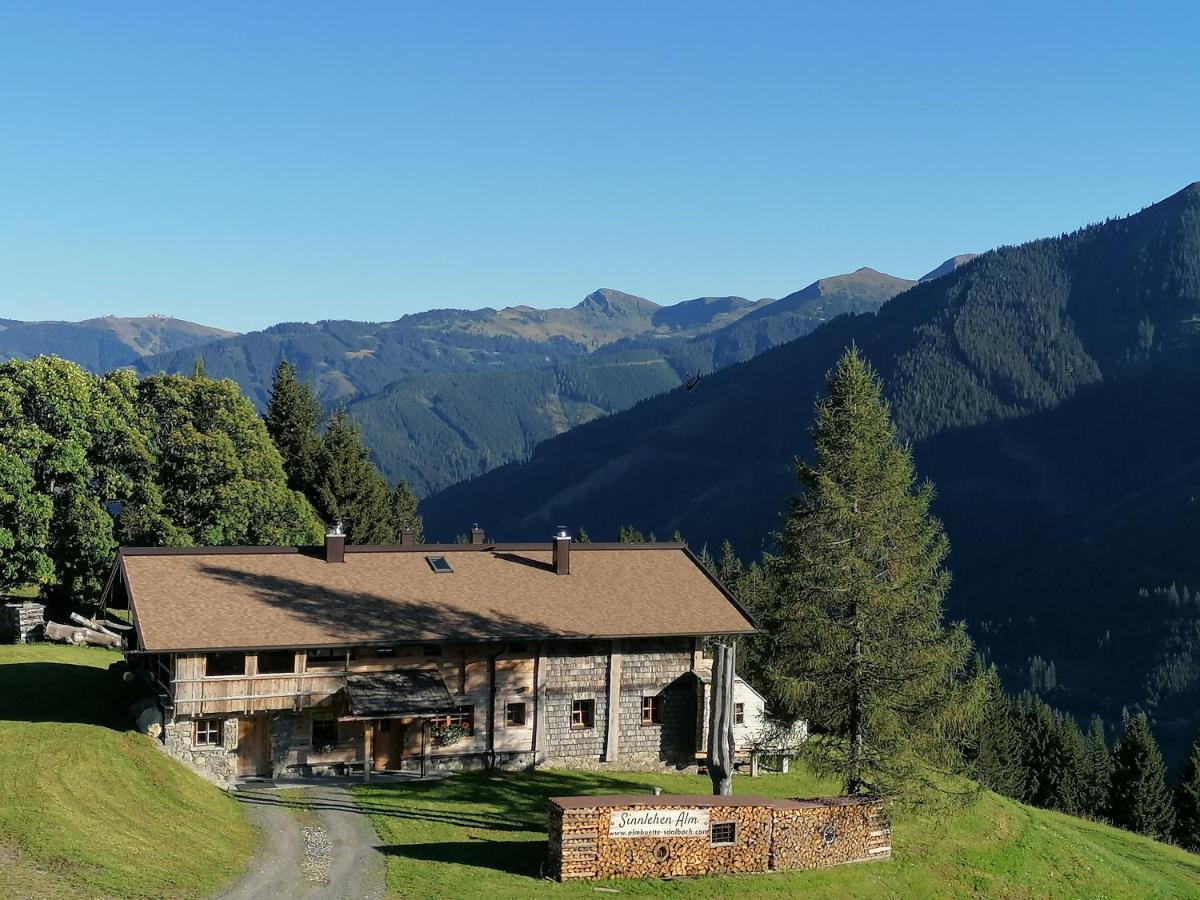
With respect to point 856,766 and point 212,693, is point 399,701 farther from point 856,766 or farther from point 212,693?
point 856,766

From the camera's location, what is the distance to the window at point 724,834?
31391mm

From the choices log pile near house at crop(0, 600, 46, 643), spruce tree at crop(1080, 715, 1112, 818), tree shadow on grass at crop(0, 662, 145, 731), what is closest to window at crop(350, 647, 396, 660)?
tree shadow on grass at crop(0, 662, 145, 731)

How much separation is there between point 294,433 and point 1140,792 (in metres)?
61.6

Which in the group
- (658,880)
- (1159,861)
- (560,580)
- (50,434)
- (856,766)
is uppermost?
(50,434)

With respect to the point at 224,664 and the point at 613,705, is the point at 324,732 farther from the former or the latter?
the point at 613,705

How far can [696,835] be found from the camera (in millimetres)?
31078

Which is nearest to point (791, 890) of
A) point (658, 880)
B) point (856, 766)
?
point (658, 880)

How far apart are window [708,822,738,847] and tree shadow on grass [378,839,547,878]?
183 inches

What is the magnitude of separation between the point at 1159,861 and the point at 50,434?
52.1 metres

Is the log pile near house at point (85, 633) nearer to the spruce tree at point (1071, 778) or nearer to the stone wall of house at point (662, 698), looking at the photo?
the stone wall of house at point (662, 698)

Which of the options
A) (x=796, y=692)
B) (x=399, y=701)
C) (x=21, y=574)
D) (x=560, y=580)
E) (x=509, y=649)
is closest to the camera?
(x=796, y=692)

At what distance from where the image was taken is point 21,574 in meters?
53.4

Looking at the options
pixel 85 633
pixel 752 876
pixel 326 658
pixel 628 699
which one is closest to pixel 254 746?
pixel 326 658

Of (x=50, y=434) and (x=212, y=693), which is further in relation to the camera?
(x=50, y=434)
